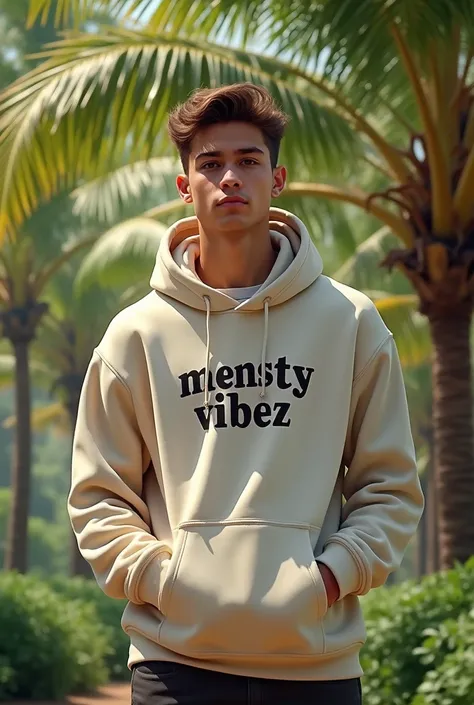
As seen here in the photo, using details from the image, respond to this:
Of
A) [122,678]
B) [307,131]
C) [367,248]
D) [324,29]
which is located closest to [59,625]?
[122,678]

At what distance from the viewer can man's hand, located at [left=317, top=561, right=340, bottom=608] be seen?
246cm

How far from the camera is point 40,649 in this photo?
1071 centimetres

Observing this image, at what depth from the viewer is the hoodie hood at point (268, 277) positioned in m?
2.67

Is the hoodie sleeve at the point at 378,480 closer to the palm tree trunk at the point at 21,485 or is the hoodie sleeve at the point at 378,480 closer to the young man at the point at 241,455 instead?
the young man at the point at 241,455

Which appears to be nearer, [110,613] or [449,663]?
[449,663]

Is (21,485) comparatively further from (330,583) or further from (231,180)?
(330,583)

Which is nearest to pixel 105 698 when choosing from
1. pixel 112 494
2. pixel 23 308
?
pixel 112 494

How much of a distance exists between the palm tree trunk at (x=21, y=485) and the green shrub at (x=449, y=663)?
41.6ft

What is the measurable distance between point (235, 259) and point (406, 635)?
200 inches

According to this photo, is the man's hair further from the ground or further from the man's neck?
the ground

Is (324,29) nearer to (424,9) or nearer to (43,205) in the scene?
(424,9)

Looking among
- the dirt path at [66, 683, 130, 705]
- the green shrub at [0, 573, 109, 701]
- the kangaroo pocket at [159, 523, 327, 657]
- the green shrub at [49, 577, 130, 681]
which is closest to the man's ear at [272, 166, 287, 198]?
the kangaroo pocket at [159, 523, 327, 657]

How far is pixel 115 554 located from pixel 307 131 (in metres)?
7.47

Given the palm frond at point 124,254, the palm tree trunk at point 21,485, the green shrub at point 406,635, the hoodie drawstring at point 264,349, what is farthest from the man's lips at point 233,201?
the palm tree trunk at point 21,485
